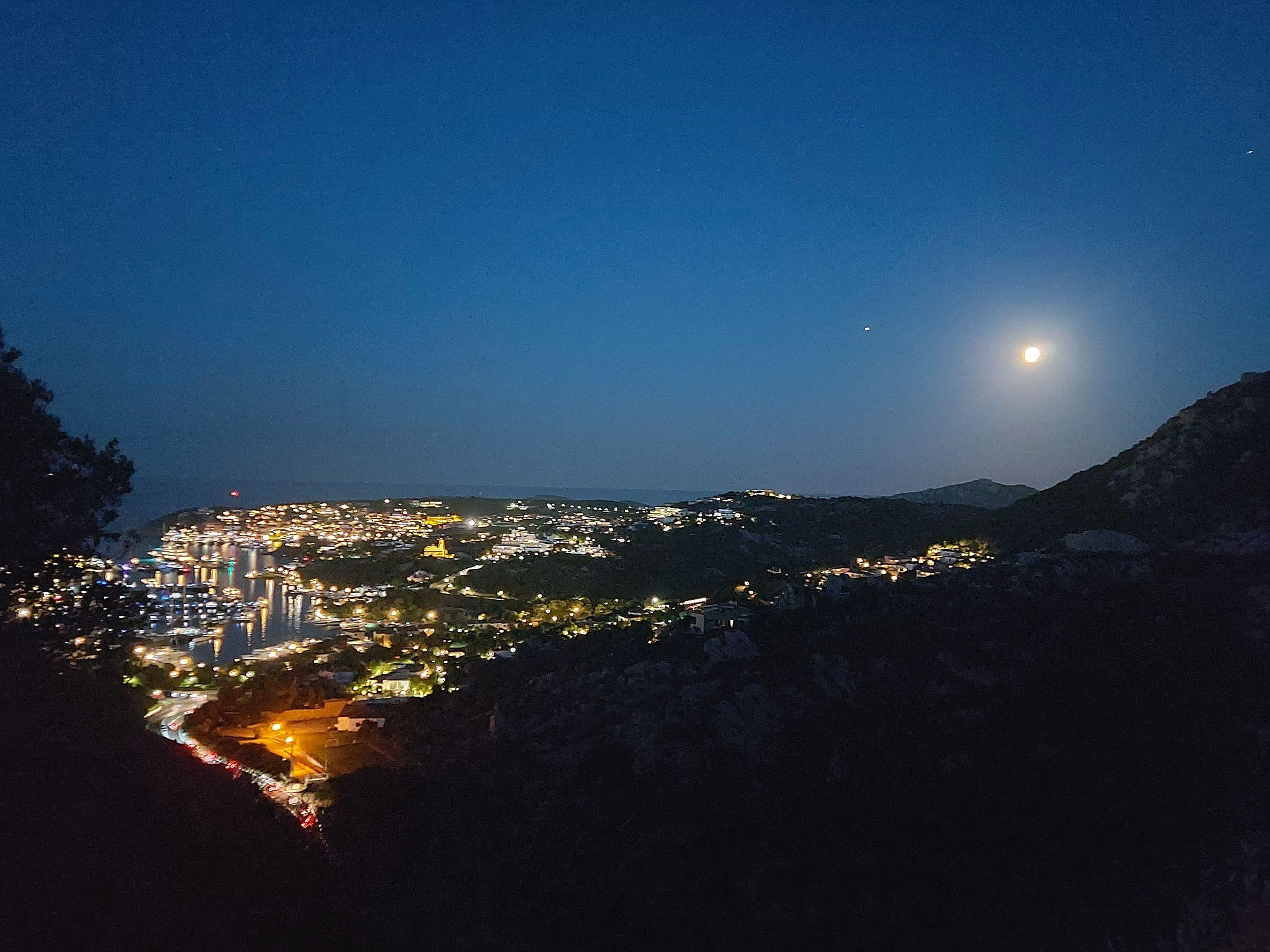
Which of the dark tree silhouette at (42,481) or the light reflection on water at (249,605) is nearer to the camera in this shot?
the dark tree silhouette at (42,481)

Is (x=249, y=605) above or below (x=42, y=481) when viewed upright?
below

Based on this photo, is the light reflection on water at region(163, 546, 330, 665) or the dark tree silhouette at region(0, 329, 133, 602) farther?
the light reflection on water at region(163, 546, 330, 665)

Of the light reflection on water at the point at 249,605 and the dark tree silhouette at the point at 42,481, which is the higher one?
the dark tree silhouette at the point at 42,481

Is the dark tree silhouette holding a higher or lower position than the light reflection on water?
higher

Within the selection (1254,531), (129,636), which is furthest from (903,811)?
(1254,531)

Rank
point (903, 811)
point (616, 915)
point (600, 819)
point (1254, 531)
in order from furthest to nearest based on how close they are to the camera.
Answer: point (1254, 531), point (600, 819), point (903, 811), point (616, 915)

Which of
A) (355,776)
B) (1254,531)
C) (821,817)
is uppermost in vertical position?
(1254,531)

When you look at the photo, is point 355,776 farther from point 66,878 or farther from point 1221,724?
point 1221,724

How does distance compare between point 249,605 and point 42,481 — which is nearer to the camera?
point 42,481
